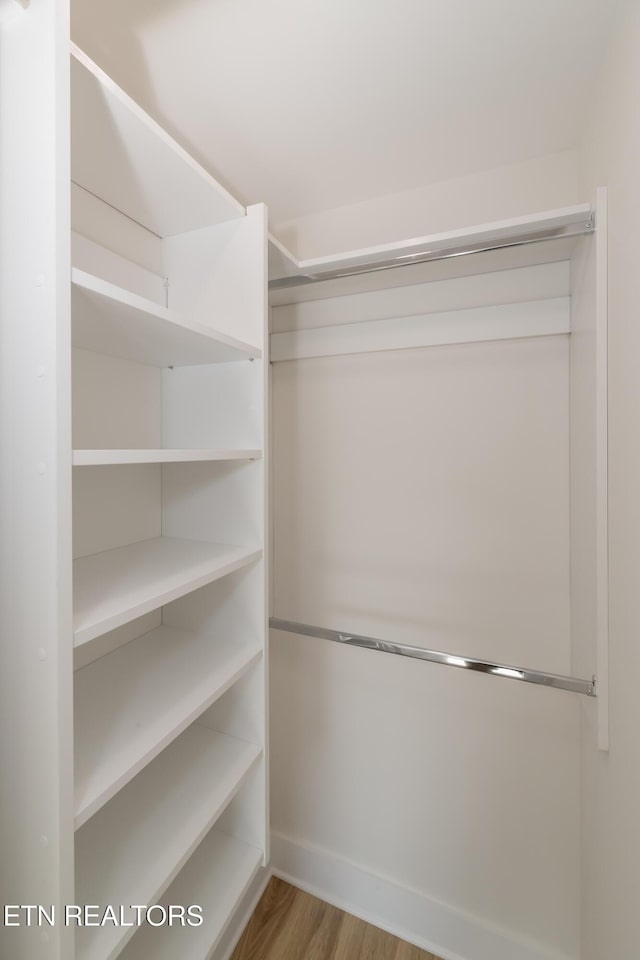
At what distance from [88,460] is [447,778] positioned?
1458mm

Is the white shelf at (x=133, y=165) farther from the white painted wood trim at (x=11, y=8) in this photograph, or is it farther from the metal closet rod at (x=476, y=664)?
the metal closet rod at (x=476, y=664)

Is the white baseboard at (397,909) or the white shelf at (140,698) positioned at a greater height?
the white shelf at (140,698)

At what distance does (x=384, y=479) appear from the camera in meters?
1.40

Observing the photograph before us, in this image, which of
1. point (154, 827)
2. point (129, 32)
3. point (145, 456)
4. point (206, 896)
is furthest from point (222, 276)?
point (206, 896)

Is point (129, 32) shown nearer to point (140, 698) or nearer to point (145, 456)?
point (145, 456)

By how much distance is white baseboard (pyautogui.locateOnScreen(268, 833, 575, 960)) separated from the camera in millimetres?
1232

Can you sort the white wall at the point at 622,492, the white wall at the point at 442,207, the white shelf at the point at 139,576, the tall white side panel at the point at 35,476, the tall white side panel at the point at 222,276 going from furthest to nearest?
the white wall at the point at 442,207, the tall white side panel at the point at 222,276, the white wall at the point at 622,492, the white shelf at the point at 139,576, the tall white side panel at the point at 35,476

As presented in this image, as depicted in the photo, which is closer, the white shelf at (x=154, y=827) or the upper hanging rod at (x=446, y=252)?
the white shelf at (x=154, y=827)

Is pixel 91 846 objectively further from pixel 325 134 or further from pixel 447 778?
pixel 325 134

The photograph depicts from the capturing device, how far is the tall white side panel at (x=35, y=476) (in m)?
0.52

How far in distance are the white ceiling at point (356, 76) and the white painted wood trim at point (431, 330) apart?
1.41ft

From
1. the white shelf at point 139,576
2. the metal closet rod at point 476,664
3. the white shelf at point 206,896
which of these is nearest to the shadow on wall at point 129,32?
the white shelf at point 139,576

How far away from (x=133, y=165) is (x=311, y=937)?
87.1 inches

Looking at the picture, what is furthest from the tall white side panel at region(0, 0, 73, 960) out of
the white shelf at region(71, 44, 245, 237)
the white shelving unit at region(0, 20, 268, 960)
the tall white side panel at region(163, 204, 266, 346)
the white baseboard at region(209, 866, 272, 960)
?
the white baseboard at region(209, 866, 272, 960)
